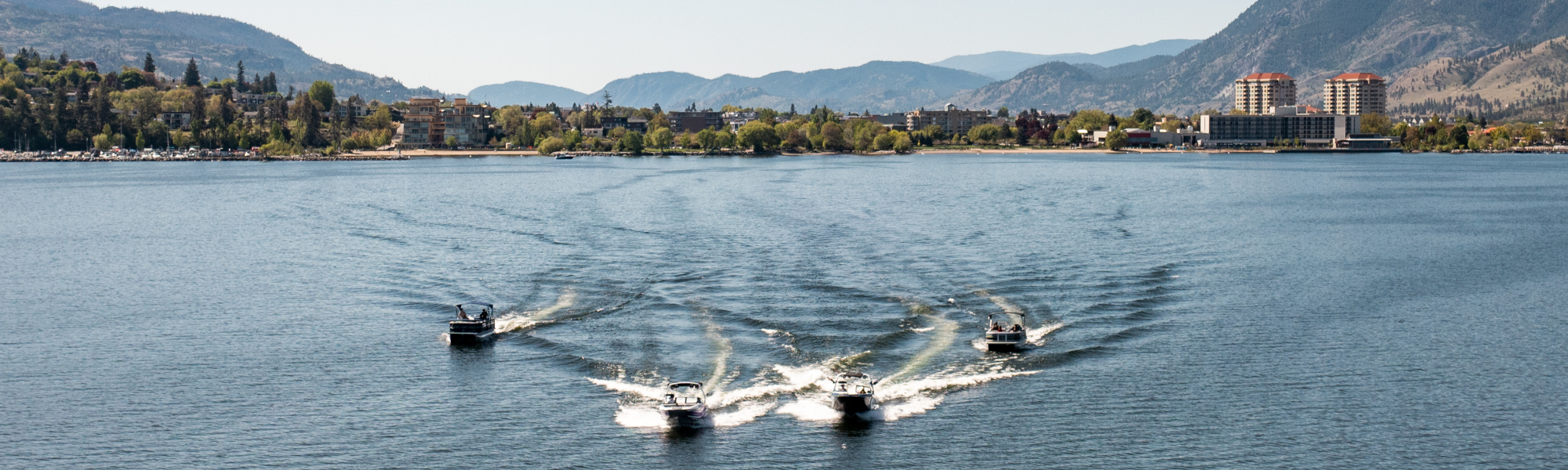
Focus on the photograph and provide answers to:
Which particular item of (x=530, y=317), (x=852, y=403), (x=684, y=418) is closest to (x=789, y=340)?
(x=852, y=403)

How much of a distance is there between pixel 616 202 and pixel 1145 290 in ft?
179

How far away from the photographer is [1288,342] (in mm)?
41188

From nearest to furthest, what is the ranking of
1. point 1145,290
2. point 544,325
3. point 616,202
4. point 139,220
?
point 544,325 → point 1145,290 → point 139,220 → point 616,202

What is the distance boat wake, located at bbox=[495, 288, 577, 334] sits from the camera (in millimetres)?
43719

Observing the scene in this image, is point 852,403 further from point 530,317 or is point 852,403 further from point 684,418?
point 530,317

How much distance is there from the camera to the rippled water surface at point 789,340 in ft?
100

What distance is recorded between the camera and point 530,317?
45.4 meters

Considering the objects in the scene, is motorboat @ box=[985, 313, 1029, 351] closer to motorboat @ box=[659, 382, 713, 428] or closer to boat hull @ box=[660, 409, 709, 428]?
motorboat @ box=[659, 382, 713, 428]

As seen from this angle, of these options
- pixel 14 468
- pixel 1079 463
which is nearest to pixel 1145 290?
pixel 1079 463

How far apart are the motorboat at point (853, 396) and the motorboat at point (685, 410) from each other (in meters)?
3.37

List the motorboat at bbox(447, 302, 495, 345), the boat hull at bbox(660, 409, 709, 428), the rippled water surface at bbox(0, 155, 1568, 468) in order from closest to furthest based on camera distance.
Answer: the rippled water surface at bbox(0, 155, 1568, 468)
the boat hull at bbox(660, 409, 709, 428)
the motorboat at bbox(447, 302, 495, 345)

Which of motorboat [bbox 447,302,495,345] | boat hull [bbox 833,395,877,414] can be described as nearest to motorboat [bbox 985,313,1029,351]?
boat hull [bbox 833,395,877,414]

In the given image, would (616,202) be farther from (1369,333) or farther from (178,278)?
(1369,333)

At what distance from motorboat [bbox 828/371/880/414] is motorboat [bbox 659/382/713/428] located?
337cm
